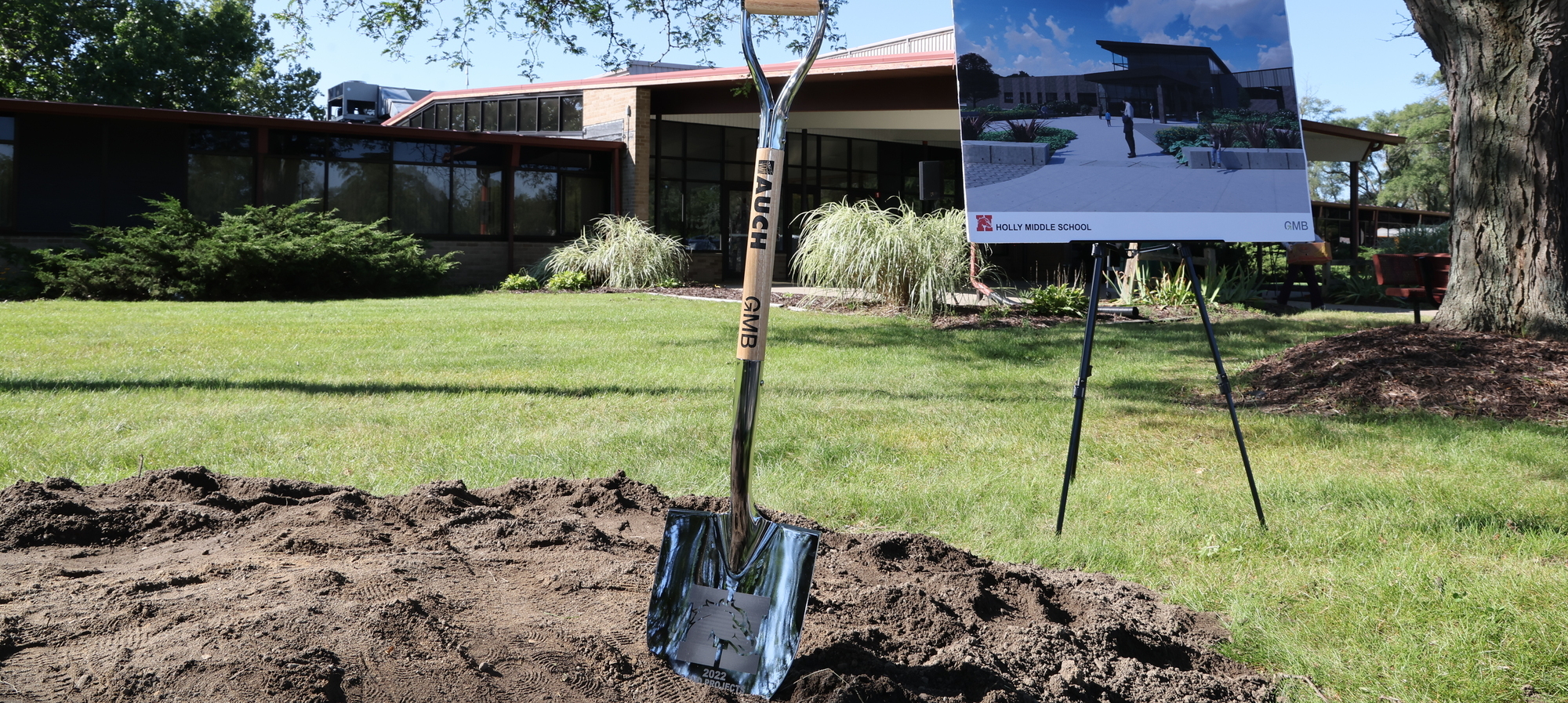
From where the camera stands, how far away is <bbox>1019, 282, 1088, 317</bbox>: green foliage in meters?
12.4

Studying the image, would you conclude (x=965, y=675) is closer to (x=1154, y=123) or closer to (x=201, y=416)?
(x=1154, y=123)

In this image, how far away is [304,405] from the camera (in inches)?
232

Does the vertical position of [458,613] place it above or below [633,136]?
below

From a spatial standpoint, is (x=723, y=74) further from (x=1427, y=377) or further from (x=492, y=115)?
(x=1427, y=377)

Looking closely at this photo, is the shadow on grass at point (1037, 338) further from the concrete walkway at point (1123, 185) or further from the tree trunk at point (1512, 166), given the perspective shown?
the concrete walkway at point (1123, 185)

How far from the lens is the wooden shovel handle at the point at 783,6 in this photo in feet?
7.56

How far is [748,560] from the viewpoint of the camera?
7.56ft

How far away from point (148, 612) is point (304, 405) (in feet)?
12.9

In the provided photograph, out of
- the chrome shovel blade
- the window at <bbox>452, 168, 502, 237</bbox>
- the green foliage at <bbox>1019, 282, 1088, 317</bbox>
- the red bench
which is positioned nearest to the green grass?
the chrome shovel blade

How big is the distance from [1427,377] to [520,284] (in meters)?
14.8

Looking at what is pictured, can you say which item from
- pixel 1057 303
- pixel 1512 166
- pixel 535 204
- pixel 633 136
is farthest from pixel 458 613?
pixel 535 204

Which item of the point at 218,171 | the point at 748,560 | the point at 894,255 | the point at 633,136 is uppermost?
the point at 633,136

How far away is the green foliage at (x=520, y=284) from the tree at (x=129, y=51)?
14923mm

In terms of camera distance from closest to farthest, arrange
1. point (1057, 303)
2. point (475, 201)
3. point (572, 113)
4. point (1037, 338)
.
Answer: point (1037, 338)
point (1057, 303)
point (475, 201)
point (572, 113)
